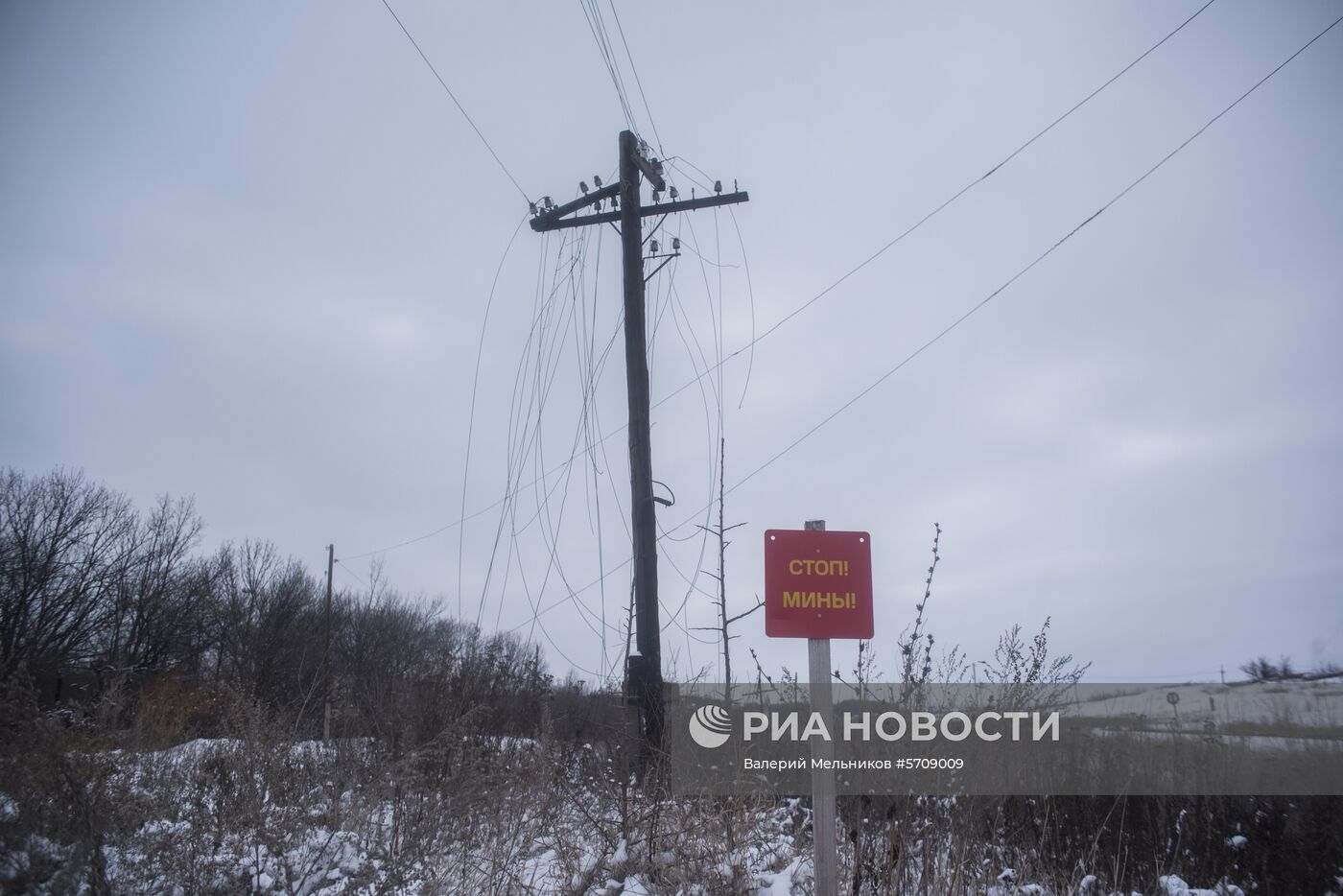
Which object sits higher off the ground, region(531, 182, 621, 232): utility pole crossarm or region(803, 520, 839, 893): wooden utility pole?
region(531, 182, 621, 232): utility pole crossarm

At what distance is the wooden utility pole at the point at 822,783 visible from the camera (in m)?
3.50

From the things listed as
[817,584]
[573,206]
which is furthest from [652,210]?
[817,584]

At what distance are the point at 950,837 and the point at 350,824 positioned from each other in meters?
3.93

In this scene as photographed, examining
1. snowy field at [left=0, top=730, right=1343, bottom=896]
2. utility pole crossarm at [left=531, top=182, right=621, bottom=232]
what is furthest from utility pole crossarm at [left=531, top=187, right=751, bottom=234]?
snowy field at [left=0, top=730, right=1343, bottom=896]

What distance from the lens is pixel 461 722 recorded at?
586cm

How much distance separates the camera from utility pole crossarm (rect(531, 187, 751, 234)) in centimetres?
827

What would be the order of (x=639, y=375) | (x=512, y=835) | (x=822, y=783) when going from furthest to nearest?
(x=639, y=375)
(x=512, y=835)
(x=822, y=783)

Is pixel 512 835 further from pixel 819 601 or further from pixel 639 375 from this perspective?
pixel 639 375

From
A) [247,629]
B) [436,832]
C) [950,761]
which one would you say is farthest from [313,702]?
[247,629]

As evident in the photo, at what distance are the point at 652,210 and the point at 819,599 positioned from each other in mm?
5605

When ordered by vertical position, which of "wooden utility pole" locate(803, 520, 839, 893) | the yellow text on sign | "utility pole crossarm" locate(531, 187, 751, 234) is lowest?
"wooden utility pole" locate(803, 520, 839, 893)

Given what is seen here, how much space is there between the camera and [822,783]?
141 inches

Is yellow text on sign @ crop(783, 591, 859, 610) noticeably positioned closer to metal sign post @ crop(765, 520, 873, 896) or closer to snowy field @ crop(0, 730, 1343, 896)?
metal sign post @ crop(765, 520, 873, 896)

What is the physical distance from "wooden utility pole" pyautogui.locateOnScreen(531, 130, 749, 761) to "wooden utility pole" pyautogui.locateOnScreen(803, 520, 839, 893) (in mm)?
2498
